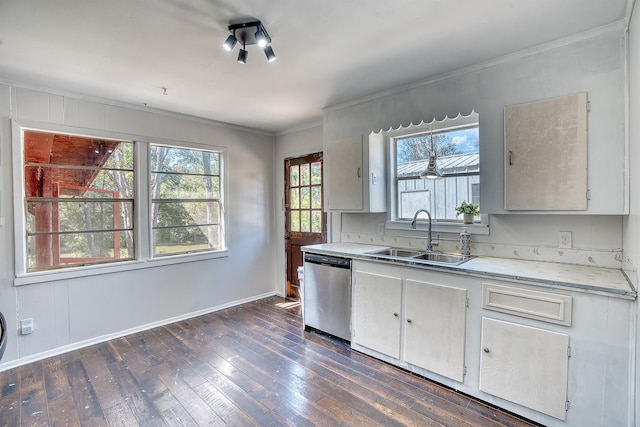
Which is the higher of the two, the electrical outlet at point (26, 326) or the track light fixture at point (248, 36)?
the track light fixture at point (248, 36)

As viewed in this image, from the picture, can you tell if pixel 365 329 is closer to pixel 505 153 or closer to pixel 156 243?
pixel 505 153

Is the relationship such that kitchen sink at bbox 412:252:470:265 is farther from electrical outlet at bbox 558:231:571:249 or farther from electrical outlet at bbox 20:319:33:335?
electrical outlet at bbox 20:319:33:335

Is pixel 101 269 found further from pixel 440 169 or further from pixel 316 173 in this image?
pixel 440 169

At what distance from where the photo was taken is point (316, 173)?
4223 millimetres

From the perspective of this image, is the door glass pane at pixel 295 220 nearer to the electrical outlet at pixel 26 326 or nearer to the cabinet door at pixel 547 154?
the cabinet door at pixel 547 154

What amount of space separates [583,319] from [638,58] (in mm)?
1399

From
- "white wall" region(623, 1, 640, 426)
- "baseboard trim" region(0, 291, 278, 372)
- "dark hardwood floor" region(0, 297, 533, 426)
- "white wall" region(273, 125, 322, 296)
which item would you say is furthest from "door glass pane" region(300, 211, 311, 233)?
"white wall" region(623, 1, 640, 426)

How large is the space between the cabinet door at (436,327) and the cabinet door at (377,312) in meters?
0.10

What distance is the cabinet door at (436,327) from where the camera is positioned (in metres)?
2.17

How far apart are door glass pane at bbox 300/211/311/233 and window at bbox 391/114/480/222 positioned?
4.72 feet

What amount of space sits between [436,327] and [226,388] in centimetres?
166

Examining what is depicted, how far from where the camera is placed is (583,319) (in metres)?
1.71

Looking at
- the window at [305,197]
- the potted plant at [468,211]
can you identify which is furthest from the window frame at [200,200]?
the potted plant at [468,211]

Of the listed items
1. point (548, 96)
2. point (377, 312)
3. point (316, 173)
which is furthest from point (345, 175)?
point (548, 96)
